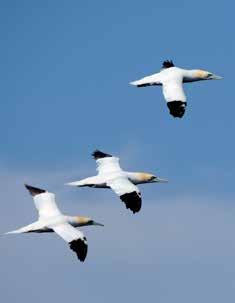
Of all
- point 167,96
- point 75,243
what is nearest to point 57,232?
point 75,243

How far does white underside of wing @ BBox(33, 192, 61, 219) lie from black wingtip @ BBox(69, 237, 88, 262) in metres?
5.25

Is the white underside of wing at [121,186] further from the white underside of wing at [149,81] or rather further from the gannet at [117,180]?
the white underside of wing at [149,81]

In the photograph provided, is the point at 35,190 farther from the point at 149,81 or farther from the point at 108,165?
the point at 149,81

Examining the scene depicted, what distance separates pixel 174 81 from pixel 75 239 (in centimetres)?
1214

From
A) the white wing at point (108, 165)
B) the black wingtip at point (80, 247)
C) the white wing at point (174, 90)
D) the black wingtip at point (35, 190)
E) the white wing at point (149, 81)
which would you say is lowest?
the black wingtip at point (80, 247)

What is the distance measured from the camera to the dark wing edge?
95.2 metres

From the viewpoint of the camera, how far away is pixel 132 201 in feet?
313

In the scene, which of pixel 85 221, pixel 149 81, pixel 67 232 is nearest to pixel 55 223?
pixel 67 232

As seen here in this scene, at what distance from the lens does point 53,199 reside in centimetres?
10169

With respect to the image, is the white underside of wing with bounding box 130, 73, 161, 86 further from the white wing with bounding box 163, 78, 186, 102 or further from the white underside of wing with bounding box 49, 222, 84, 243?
the white underside of wing with bounding box 49, 222, 84, 243

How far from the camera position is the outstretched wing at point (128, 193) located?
9544cm

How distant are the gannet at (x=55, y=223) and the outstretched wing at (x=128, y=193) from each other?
2886mm

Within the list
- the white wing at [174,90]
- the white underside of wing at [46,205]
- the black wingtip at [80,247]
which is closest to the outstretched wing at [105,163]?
the white underside of wing at [46,205]

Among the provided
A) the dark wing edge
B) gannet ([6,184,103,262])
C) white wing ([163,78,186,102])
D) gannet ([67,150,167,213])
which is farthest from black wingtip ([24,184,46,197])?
white wing ([163,78,186,102])
